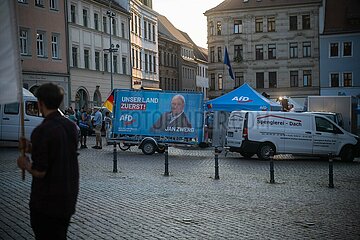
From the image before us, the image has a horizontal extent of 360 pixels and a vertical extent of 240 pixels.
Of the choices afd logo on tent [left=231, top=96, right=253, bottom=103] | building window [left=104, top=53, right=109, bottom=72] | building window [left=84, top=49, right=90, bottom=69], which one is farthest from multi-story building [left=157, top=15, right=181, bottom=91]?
afd logo on tent [left=231, top=96, right=253, bottom=103]

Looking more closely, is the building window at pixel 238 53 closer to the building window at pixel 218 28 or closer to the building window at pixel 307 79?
the building window at pixel 218 28

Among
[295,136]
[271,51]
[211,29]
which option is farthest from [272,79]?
[295,136]

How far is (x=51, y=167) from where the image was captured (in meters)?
4.62

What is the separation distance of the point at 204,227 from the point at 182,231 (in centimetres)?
47

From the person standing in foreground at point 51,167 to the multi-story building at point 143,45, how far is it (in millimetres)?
51618

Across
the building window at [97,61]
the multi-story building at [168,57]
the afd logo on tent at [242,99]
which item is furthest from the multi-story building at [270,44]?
the afd logo on tent at [242,99]

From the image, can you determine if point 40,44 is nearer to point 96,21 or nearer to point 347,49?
point 96,21

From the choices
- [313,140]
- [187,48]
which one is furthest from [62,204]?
[187,48]

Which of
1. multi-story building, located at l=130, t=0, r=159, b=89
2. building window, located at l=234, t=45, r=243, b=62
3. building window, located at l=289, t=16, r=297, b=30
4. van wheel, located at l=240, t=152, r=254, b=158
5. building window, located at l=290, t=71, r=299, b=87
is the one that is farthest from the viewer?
building window, located at l=234, t=45, r=243, b=62

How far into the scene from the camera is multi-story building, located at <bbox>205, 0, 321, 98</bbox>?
68.8 metres

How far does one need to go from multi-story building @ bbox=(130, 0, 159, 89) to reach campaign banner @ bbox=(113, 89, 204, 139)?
3325 cm

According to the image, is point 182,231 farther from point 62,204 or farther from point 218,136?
point 218,136

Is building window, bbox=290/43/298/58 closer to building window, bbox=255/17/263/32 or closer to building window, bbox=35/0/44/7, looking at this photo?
building window, bbox=255/17/263/32

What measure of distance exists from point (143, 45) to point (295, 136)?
1696 inches
